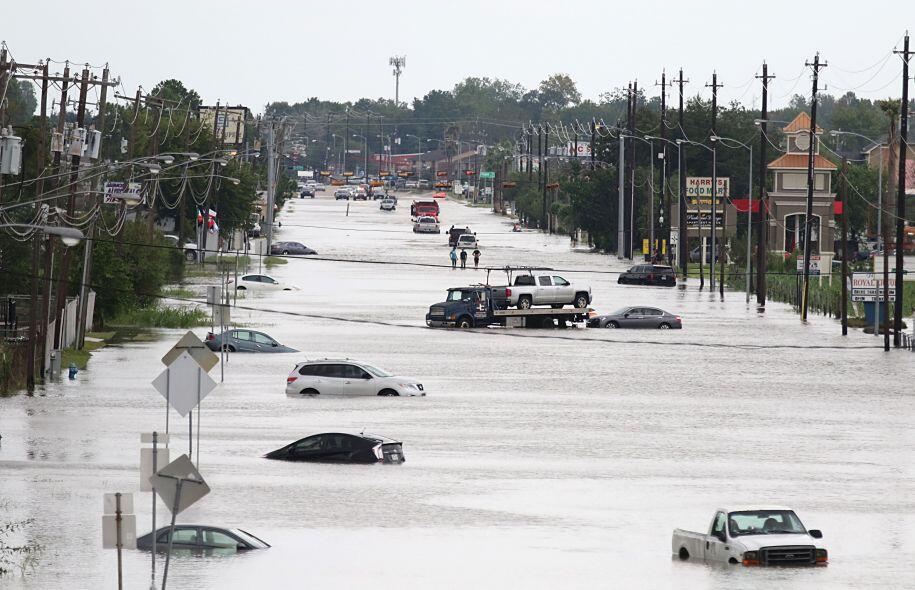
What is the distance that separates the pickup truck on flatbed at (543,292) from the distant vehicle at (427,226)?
70613 mm

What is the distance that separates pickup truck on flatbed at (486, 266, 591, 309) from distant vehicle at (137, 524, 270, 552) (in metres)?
48.2

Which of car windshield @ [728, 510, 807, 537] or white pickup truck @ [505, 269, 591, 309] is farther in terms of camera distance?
white pickup truck @ [505, 269, 591, 309]

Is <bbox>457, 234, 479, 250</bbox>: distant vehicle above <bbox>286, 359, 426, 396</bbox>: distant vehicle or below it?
above

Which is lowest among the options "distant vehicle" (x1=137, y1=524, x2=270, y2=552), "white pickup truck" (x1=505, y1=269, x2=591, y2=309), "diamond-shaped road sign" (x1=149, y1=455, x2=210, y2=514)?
"distant vehicle" (x1=137, y1=524, x2=270, y2=552)

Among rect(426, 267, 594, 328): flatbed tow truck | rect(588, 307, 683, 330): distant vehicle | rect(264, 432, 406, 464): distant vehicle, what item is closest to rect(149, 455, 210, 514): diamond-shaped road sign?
rect(264, 432, 406, 464): distant vehicle

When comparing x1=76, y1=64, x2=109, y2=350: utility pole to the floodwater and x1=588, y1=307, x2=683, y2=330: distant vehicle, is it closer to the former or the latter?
the floodwater

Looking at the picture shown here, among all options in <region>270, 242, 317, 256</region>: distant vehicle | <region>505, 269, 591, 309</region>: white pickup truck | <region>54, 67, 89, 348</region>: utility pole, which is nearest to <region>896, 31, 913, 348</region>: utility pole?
<region>505, 269, 591, 309</region>: white pickup truck

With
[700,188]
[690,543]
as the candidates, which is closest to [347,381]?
[690,543]

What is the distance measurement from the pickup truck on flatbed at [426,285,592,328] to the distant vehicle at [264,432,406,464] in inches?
1434

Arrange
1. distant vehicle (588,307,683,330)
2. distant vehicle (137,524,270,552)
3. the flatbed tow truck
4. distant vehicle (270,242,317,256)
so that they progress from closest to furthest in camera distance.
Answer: distant vehicle (137,524,270,552)
the flatbed tow truck
distant vehicle (588,307,683,330)
distant vehicle (270,242,317,256)

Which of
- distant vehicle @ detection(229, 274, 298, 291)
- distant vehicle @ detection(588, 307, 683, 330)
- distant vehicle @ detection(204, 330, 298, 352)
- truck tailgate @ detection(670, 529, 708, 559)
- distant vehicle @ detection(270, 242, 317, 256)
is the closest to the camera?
truck tailgate @ detection(670, 529, 708, 559)

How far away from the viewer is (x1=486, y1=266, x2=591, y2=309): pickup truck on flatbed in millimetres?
75062

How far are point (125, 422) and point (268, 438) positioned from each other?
4.92 m

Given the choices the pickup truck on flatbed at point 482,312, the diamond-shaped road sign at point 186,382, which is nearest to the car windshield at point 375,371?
the diamond-shaped road sign at point 186,382
